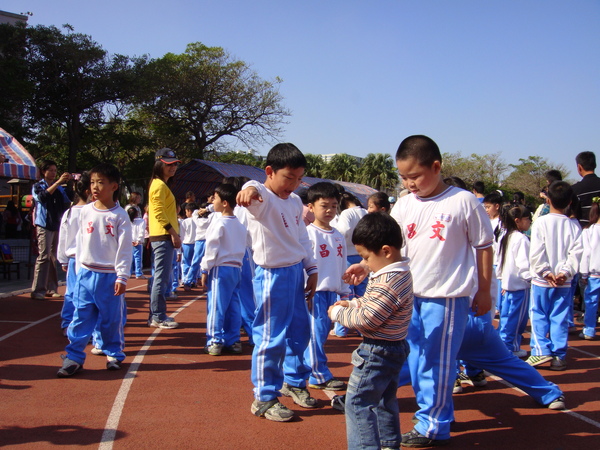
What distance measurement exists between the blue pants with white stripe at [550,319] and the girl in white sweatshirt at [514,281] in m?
0.42

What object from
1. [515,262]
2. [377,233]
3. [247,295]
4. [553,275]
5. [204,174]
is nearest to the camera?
[377,233]

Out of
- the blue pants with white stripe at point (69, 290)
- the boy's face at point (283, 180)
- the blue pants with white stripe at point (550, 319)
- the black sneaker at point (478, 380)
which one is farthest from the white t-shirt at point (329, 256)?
the blue pants with white stripe at point (69, 290)

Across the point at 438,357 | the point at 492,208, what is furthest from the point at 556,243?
the point at 438,357

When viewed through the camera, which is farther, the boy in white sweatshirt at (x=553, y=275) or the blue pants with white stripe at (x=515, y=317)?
the blue pants with white stripe at (x=515, y=317)

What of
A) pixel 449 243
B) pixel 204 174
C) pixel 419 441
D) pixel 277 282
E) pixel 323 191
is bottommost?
pixel 419 441

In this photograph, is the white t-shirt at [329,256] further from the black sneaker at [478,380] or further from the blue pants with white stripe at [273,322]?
the black sneaker at [478,380]

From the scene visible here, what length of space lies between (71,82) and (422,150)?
90.7 ft

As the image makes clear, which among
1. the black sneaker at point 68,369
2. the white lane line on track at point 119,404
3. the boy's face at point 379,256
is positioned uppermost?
the boy's face at point 379,256

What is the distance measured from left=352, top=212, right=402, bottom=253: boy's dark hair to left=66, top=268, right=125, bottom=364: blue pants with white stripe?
10.3ft

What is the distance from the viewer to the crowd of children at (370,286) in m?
3.15

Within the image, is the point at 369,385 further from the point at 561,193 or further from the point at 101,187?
the point at 561,193

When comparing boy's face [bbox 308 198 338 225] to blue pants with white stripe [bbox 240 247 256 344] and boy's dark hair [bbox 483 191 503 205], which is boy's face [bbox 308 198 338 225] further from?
boy's dark hair [bbox 483 191 503 205]

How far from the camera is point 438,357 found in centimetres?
358

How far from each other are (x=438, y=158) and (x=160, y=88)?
31.4m
